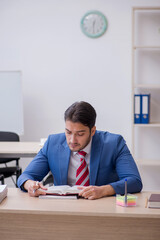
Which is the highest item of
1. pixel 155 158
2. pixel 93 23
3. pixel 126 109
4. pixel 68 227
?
pixel 93 23

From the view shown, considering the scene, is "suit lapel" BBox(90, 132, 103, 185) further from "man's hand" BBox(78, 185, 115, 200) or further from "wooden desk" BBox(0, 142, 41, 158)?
"wooden desk" BBox(0, 142, 41, 158)

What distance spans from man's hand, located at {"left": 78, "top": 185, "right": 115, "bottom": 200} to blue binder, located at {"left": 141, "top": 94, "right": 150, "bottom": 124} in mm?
2569

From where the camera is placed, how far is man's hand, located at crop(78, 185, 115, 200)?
212 centimetres

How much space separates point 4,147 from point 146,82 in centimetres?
211

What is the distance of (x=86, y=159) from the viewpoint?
240 centimetres

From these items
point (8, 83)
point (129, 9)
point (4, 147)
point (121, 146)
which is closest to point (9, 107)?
point (8, 83)

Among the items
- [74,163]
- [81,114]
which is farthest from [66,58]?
[81,114]

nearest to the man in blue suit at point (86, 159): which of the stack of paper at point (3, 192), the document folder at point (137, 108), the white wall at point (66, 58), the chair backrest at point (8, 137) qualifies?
the stack of paper at point (3, 192)

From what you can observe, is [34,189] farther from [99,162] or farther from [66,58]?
[66,58]

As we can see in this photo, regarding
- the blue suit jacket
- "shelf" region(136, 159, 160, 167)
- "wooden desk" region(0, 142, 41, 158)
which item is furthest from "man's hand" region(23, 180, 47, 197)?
"shelf" region(136, 159, 160, 167)

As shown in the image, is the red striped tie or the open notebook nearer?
the open notebook

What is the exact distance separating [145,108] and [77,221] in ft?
9.49

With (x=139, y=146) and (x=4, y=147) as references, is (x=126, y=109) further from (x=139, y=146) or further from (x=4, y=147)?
(x=4, y=147)

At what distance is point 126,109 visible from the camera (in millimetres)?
5090
